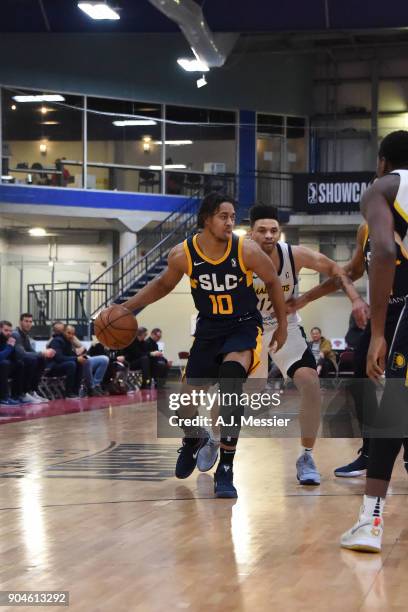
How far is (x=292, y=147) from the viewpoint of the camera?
98.1 feet

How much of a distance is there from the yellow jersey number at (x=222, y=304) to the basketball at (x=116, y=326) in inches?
29.0

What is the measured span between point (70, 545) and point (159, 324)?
76.5 feet

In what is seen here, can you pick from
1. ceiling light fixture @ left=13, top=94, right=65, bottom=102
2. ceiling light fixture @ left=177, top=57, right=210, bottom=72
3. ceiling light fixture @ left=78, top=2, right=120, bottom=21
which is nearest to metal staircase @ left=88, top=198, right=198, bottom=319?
ceiling light fixture @ left=177, top=57, right=210, bottom=72

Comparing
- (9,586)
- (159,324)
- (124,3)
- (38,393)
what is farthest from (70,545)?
(159,324)

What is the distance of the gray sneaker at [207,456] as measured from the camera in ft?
24.2

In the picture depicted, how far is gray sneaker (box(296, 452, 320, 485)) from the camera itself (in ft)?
22.2

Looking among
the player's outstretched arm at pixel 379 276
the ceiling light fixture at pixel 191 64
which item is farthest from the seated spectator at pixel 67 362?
the player's outstretched arm at pixel 379 276

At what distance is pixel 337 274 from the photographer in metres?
6.55

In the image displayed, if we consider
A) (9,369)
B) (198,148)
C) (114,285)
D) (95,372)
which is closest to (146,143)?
(198,148)

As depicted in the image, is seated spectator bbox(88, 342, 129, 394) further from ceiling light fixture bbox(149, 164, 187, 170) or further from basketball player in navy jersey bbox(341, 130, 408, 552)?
basketball player in navy jersey bbox(341, 130, 408, 552)

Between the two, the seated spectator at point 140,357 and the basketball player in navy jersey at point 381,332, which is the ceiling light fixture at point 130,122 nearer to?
the seated spectator at point 140,357

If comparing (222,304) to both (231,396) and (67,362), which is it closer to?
(231,396)

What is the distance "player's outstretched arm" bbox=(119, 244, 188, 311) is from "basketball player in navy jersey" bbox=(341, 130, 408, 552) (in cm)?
207

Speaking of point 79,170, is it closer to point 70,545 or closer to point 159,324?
point 159,324
